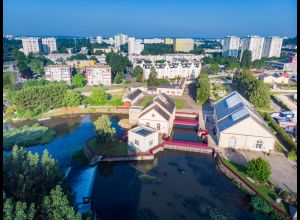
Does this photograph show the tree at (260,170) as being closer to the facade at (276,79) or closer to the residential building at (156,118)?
the residential building at (156,118)

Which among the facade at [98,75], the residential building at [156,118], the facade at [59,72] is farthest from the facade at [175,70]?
the residential building at [156,118]

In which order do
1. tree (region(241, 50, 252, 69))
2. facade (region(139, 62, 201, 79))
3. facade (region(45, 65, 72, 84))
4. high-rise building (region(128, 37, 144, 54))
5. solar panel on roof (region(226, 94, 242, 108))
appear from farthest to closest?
high-rise building (region(128, 37, 144, 54)), tree (region(241, 50, 252, 69)), facade (region(139, 62, 201, 79)), facade (region(45, 65, 72, 84)), solar panel on roof (region(226, 94, 242, 108))

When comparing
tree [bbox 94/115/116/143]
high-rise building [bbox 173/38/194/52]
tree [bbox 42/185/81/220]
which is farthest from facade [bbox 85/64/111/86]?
high-rise building [bbox 173/38/194/52]

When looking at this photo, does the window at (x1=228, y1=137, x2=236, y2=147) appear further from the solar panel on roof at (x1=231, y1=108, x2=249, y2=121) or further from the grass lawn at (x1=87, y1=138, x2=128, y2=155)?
the grass lawn at (x1=87, y1=138, x2=128, y2=155)

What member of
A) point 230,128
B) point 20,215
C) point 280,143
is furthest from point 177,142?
point 20,215

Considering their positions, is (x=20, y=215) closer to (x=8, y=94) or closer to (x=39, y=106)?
(x=39, y=106)

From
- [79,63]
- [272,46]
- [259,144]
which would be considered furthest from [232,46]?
[259,144]
